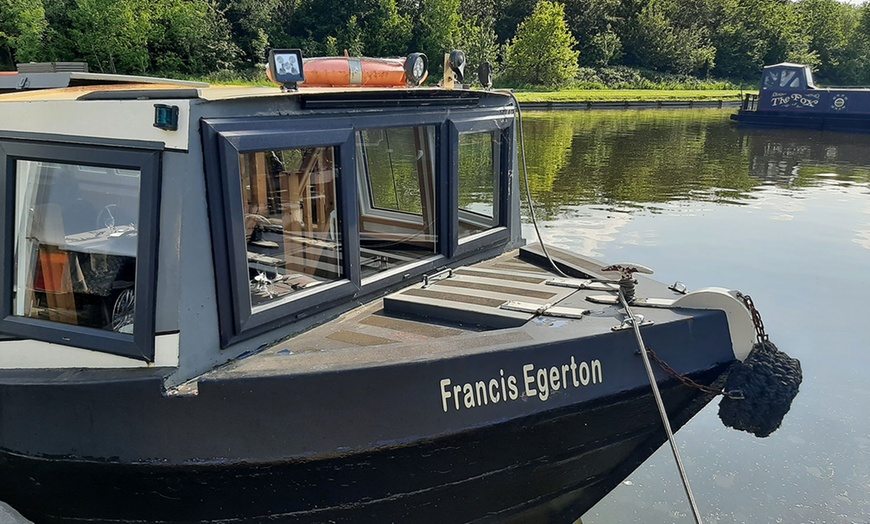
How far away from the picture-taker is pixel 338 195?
11.4 feet

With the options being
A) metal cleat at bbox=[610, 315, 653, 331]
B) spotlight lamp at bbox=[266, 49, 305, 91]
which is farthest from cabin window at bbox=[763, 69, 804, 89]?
spotlight lamp at bbox=[266, 49, 305, 91]

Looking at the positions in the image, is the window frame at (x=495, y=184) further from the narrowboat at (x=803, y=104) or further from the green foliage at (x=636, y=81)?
the green foliage at (x=636, y=81)

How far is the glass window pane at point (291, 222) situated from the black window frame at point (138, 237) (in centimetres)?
51

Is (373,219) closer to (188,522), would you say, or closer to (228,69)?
(188,522)

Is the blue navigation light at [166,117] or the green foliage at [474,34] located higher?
the green foliage at [474,34]

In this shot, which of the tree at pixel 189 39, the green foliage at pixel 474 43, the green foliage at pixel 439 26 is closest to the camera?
the tree at pixel 189 39

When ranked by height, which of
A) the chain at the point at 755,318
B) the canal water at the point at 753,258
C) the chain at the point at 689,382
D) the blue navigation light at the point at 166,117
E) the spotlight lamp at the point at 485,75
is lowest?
the canal water at the point at 753,258

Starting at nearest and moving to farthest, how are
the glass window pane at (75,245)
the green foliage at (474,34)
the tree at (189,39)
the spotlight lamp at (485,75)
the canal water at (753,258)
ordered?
the glass window pane at (75,245) → the canal water at (753,258) → the spotlight lamp at (485,75) → the green foliage at (474,34) → the tree at (189,39)

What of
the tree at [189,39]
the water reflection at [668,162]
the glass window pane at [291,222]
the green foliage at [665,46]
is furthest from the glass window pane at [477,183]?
the green foliage at [665,46]

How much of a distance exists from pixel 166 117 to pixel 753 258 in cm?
856

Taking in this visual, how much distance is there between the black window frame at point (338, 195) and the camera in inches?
115

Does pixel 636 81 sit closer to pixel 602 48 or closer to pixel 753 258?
pixel 602 48

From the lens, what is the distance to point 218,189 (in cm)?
292

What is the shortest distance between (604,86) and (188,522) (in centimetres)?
5265
